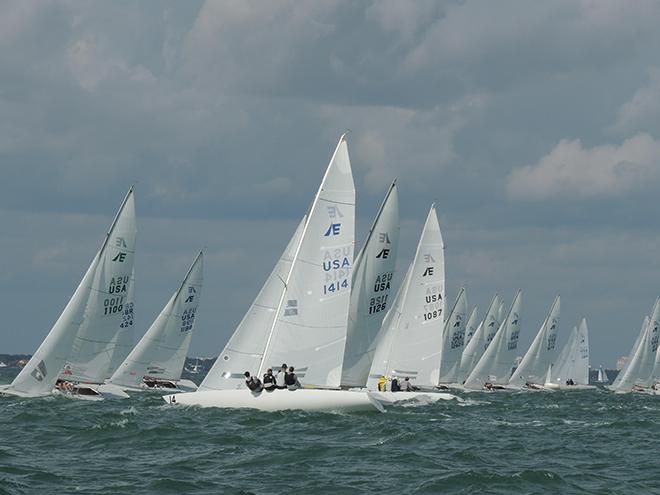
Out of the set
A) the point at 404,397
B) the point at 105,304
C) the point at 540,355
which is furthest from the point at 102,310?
the point at 540,355

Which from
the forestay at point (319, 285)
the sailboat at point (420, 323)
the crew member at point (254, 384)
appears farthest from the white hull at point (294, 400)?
the sailboat at point (420, 323)

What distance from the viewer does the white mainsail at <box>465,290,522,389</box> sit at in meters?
90.7

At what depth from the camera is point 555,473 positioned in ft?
84.1

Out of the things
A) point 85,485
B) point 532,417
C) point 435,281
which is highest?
point 435,281

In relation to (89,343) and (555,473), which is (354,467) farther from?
(89,343)

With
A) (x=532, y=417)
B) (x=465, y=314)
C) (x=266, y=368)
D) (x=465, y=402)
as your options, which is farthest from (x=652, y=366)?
(x=266, y=368)

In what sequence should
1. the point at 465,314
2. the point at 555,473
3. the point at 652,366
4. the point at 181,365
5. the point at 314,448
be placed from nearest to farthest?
the point at 555,473
the point at 314,448
the point at 181,365
the point at 465,314
the point at 652,366

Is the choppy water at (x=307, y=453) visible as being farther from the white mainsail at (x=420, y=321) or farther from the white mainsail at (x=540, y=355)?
the white mainsail at (x=540, y=355)

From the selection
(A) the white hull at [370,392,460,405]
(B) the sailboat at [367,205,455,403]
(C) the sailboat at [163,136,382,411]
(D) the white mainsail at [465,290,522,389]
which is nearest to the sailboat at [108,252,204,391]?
(B) the sailboat at [367,205,455,403]

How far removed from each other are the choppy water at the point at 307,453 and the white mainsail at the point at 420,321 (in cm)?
994

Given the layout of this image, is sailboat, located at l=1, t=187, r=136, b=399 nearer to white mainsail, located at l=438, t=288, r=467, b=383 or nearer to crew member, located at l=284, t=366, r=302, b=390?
crew member, located at l=284, t=366, r=302, b=390

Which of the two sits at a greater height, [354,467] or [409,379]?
[409,379]

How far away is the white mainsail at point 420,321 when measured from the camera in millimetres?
52656

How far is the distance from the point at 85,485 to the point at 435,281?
32532 mm
